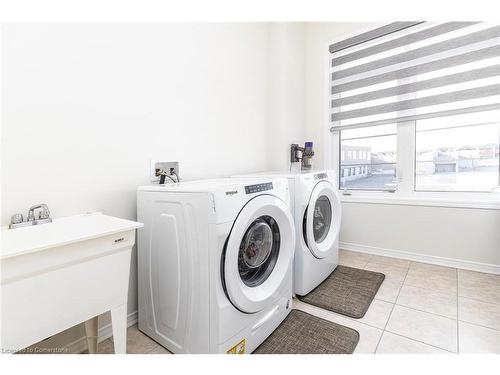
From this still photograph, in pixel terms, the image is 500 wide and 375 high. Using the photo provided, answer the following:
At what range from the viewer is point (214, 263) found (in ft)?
3.52

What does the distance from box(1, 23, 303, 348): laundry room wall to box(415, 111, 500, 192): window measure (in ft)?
5.49

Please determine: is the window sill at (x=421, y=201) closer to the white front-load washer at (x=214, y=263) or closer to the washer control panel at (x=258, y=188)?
the white front-load washer at (x=214, y=263)

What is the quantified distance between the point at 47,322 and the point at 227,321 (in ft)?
2.16

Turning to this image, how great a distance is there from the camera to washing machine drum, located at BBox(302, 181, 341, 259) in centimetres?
182

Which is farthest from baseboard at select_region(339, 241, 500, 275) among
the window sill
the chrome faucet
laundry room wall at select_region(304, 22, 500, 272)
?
the chrome faucet

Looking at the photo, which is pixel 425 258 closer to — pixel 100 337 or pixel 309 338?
pixel 309 338

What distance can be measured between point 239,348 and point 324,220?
122 cm

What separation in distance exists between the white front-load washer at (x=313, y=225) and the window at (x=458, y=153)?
42.3 inches

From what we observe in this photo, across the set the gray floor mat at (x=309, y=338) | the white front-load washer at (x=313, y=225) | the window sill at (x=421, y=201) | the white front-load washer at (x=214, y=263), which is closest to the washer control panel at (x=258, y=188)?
the white front-load washer at (x=214, y=263)

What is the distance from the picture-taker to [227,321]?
1.12 m

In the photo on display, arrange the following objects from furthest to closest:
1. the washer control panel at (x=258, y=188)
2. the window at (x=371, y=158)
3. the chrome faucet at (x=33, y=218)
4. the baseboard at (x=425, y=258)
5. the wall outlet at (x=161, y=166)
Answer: the window at (x=371, y=158)
the baseboard at (x=425, y=258)
the wall outlet at (x=161, y=166)
the washer control panel at (x=258, y=188)
the chrome faucet at (x=33, y=218)

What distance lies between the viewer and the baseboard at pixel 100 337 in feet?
4.13

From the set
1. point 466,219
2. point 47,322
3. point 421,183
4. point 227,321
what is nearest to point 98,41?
point 47,322

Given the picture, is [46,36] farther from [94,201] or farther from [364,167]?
→ [364,167]
